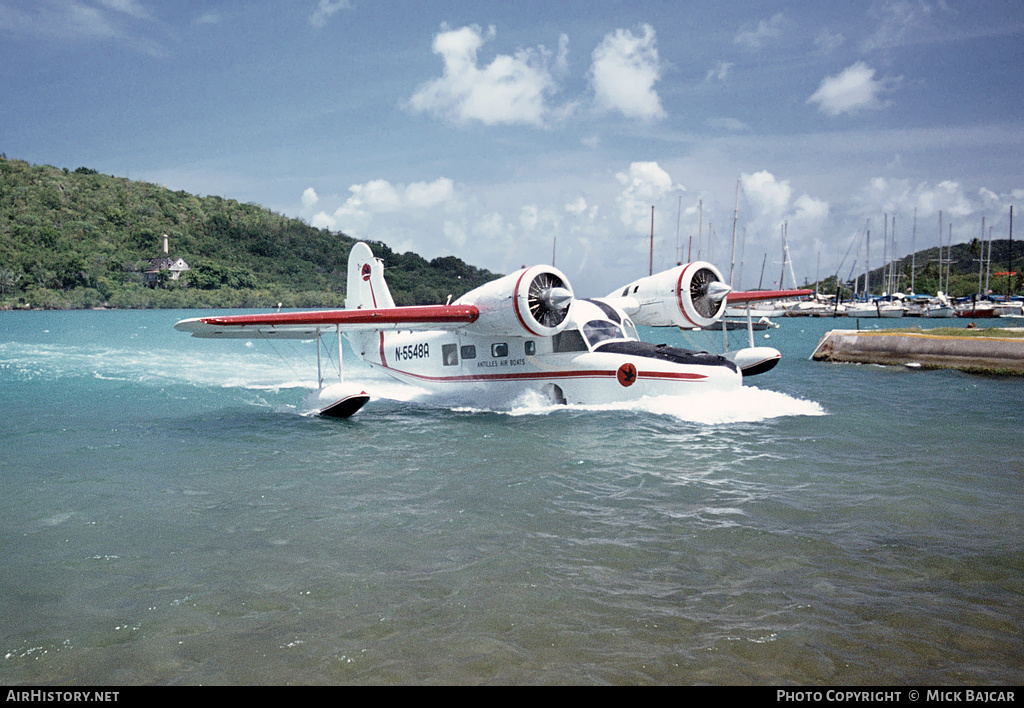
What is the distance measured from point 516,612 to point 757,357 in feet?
45.7

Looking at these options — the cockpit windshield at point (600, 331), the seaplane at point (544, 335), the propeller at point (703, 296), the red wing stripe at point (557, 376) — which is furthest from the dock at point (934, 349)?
the cockpit windshield at point (600, 331)

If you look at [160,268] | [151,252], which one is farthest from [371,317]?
[151,252]

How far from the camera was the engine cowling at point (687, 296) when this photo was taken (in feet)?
48.2

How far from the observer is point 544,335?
1330cm

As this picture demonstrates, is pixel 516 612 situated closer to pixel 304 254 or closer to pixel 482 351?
pixel 482 351

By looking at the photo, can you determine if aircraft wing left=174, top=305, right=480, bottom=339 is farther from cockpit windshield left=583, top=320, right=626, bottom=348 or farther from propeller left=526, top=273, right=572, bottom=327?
cockpit windshield left=583, top=320, right=626, bottom=348

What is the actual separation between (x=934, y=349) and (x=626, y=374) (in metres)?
16.1

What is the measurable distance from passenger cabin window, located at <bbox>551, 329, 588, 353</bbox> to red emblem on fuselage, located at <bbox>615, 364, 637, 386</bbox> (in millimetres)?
1009

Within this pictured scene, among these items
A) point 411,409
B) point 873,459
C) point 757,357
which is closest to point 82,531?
point 411,409

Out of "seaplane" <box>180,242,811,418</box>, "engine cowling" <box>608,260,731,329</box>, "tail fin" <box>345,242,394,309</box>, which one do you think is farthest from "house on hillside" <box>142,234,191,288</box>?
"engine cowling" <box>608,260,731,329</box>

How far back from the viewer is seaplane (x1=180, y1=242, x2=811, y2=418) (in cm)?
1319

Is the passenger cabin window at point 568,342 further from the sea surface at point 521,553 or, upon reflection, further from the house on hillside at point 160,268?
the house on hillside at point 160,268

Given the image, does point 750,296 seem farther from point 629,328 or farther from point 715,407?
point 715,407

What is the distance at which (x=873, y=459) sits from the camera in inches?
370
